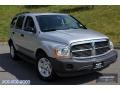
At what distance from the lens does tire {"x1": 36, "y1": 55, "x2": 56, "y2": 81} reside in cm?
748

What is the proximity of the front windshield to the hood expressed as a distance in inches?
14.5

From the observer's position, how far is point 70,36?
748 cm

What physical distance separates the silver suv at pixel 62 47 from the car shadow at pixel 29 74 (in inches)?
10.2

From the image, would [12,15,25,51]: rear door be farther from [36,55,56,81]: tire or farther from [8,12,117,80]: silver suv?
[36,55,56,81]: tire

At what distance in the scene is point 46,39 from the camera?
7.75m

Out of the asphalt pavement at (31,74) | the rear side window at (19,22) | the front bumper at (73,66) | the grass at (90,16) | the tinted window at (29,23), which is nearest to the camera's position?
the front bumper at (73,66)

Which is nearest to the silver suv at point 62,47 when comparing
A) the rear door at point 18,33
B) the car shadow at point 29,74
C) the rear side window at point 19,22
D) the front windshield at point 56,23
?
the front windshield at point 56,23

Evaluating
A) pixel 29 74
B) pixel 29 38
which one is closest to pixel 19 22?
pixel 29 38

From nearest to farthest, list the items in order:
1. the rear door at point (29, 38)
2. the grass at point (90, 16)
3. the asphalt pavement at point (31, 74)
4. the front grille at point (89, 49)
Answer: the front grille at point (89, 49) → the asphalt pavement at point (31, 74) → the rear door at point (29, 38) → the grass at point (90, 16)

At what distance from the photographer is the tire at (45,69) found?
7.48 metres

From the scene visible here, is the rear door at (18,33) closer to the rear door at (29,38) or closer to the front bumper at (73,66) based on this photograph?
the rear door at (29,38)

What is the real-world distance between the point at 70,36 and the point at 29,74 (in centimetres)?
191

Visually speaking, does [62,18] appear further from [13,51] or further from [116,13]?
[116,13]
